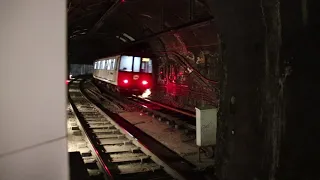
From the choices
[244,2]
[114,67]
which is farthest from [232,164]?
[114,67]

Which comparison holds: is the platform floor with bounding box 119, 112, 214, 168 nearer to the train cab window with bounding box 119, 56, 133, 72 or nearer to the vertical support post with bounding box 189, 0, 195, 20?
the vertical support post with bounding box 189, 0, 195, 20

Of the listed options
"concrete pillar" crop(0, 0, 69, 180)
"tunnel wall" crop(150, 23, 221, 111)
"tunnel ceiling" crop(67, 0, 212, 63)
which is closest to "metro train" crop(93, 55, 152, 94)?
"tunnel wall" crop(150, 23, 221, 111)

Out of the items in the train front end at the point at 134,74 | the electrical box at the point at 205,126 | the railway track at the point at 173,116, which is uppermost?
the train front end at the point at 134,74

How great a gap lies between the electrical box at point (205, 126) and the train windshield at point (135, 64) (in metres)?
13.8

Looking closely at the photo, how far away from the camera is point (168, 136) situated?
9266 mm

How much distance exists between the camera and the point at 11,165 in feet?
6.78

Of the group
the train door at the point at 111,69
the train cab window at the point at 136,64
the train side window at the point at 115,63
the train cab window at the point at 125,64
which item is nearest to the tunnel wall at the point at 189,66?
the train cab window at the point at 136,64

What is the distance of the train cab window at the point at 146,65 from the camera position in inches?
797

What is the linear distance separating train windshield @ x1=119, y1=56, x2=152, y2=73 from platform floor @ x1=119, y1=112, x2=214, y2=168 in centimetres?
660

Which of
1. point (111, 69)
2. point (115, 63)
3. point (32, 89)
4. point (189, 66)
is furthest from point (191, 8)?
point (111, 69)

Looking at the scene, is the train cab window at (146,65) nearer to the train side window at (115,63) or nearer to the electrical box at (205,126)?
the train side window at (115,63)

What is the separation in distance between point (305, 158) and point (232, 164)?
29.6 inches

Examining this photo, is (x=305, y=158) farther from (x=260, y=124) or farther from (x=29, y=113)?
(x=29, y=113)

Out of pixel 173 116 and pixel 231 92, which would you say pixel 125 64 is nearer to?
pixel 173 116
